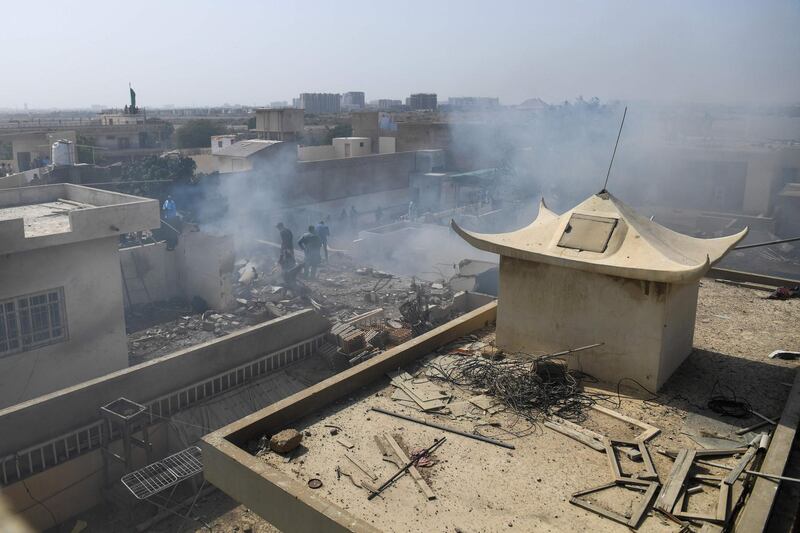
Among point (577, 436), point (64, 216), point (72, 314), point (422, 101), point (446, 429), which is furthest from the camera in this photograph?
point (422, 101)

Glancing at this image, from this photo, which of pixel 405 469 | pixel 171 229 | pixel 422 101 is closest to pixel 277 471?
pixel 405 469

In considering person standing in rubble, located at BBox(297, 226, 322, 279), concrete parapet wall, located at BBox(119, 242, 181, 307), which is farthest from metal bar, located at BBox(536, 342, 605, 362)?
concrete parapet wall, located at BBox(119, 242, 181, 307)

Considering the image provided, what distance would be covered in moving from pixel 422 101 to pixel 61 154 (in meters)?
91.8

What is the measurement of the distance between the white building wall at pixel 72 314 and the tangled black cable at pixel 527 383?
25.8ft

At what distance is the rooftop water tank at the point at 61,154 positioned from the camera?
21359 mm

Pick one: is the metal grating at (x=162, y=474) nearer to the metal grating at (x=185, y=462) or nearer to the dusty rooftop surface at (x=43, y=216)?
the metal grating at (x=185, y=462)

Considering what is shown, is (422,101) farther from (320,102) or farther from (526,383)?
(526,383)

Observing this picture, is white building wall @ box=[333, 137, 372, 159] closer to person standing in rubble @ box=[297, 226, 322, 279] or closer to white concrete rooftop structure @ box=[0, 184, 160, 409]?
person standing in rubble @ box=[297, 226, 322, 279]

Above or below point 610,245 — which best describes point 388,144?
above

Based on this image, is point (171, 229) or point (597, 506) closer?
point (597, 506)

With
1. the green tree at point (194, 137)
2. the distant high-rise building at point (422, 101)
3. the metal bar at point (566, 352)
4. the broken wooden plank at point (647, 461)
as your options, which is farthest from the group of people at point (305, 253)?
the distant high-rise building at point (422, 101)

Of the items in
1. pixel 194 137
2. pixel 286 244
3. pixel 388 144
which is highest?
pixel 194 137

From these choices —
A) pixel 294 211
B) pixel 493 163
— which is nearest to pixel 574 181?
pixel 493 163

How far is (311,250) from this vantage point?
18.1 meters
